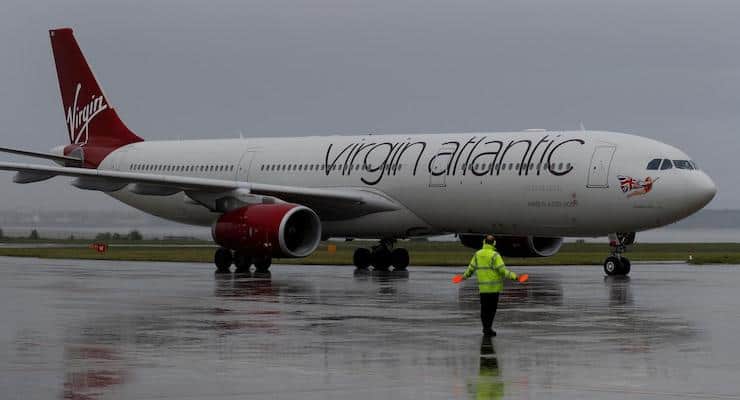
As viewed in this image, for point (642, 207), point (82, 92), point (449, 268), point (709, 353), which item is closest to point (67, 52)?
point (82, 92)

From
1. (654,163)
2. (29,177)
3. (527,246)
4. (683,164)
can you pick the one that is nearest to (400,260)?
(527,246)

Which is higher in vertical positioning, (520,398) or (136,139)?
(136,139)

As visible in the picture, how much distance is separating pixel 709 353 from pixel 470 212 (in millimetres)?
18883

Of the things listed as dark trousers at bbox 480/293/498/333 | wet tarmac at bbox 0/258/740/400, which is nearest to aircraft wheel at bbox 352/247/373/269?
wet tarmac at bbox 0/258/740/400

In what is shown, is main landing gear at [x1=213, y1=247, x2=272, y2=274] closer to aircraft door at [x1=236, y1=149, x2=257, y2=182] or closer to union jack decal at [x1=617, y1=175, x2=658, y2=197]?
aircraft door at [x1=236, y1=149, x2=257, y2=182]

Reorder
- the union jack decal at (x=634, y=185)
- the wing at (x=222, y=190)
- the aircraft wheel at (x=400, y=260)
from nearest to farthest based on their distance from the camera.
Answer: the union jack decal at (x=634, y=185), the wing at (x=222, y=190), the aircraft wheel at (x=400, y=260)

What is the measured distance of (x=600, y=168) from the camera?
3089 centimetres

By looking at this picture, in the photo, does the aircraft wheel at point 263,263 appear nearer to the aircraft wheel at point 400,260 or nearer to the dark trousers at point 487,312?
the aircraft wheel at point 400,260

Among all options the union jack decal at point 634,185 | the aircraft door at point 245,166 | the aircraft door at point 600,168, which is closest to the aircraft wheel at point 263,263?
the aircraft door at point 245,166

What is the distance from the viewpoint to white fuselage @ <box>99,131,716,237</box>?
30.6 meters

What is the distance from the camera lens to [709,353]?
14266mm

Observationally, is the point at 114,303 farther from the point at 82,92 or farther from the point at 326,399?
Answer: the point at 82,92

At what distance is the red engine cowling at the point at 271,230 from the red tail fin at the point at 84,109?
11.6m

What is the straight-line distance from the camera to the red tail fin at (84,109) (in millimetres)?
43312
